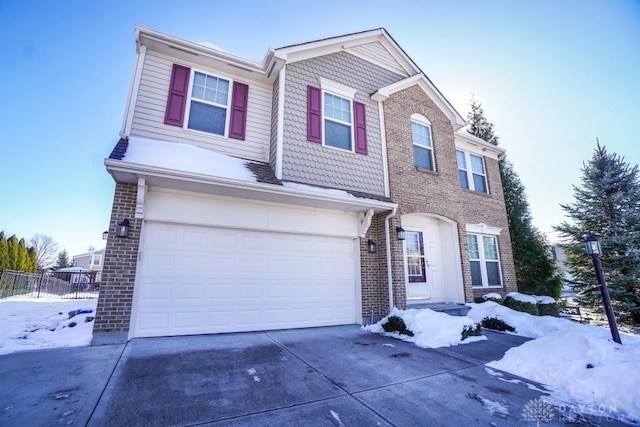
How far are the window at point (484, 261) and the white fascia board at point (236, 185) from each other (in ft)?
15.1

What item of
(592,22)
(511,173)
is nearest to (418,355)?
(592,22)

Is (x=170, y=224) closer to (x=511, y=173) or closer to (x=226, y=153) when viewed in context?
(x=226, y=153)

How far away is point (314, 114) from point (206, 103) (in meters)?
2.68

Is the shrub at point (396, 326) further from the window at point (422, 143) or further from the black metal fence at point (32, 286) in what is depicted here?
the black metal fence at point (32, 286)

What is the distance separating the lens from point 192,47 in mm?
6312

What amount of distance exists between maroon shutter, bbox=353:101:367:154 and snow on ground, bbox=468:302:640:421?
5.62 meters

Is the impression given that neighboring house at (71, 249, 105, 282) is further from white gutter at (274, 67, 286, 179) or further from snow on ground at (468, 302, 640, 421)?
snow on ground at (468, 302, 640, 421)

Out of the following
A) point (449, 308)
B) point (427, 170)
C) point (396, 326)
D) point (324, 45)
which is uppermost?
point (324, 45)

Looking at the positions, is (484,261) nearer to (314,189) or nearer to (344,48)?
(314,189)

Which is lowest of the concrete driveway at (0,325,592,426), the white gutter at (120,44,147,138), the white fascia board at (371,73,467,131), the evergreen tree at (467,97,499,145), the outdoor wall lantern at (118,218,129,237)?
the concrete driveway at (0,325,592,426)

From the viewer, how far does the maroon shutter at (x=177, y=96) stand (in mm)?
6129

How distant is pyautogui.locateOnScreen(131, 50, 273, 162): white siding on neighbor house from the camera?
19.5 feet

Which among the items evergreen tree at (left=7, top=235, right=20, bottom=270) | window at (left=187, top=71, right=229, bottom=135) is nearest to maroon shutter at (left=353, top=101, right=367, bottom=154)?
window at (left=187, top=71, right=229, bottom=135)

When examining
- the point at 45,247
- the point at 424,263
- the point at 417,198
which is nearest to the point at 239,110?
the point at 417,198
